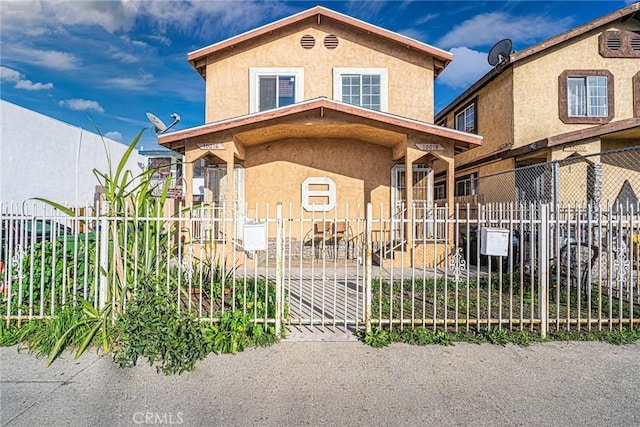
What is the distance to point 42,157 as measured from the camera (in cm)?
1507

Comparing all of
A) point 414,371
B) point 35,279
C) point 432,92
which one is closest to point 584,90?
point 432,92

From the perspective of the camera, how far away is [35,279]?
17.0 feet

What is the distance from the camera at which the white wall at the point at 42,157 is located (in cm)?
1328

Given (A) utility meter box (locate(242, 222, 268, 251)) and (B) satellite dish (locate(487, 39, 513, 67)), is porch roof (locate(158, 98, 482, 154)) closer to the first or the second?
(B) satellite dish (locate(487, 39, 513, 67))

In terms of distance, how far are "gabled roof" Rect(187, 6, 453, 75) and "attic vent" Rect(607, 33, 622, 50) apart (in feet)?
21.1

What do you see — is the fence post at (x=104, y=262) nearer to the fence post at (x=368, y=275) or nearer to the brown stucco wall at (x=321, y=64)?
the fence post at (x=368, y=275)

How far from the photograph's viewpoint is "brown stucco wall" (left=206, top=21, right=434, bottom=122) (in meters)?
12.4

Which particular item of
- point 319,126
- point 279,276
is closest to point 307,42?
point 319,126

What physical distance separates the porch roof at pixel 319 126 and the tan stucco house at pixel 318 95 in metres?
1.01

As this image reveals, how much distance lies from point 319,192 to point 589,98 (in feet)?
34.1

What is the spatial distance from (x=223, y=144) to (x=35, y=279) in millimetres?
6127

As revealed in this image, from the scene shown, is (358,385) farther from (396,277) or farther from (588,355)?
(396,277)

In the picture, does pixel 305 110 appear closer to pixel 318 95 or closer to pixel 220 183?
pixel 318 95

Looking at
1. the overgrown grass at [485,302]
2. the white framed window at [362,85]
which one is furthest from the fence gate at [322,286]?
the white framed window at [362,85]
